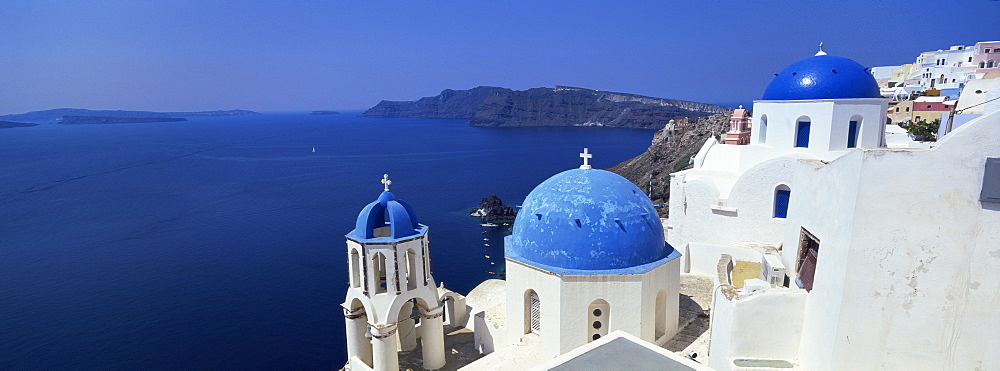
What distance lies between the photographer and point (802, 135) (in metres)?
15.5

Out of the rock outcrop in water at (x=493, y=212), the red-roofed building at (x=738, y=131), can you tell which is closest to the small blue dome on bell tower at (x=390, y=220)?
the red-roofed building at (x=738, y=131)

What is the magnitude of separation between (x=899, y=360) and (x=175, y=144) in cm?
14646

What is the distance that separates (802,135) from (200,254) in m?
39.9

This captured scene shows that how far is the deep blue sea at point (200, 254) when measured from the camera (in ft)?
85.5

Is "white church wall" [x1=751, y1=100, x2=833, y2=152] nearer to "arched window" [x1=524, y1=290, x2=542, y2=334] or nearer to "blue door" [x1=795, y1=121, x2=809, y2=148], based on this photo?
"blue door" [x1=795, y1=121, x2=809, y2=148]

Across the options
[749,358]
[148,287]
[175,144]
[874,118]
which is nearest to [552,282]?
[749,358]

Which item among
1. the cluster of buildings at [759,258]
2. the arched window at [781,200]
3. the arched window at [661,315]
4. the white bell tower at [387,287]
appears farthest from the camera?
the arched window at [781,200]

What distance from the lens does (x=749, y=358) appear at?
8141 millimetres

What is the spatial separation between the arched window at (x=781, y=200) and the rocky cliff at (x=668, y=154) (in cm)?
3980

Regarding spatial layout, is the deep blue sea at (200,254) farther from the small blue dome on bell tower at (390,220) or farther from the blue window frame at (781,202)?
the blue window frame at (781,202)

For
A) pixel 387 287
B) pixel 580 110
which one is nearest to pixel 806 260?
pixel 387 287

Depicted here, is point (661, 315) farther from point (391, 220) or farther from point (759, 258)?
point (391, 220)

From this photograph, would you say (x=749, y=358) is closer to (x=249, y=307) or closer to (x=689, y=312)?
(x=689, y=312)

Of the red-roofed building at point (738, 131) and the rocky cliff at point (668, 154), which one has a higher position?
the red-roofed building at point (738, 131)
